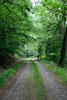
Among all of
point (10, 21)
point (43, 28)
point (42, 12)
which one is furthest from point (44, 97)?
point (43, 28)

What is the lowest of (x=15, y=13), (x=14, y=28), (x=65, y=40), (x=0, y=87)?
(x=0, y=87)

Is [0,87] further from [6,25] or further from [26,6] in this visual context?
[26,6]

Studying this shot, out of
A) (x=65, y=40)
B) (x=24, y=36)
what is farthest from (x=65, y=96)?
(x=65, y=40)

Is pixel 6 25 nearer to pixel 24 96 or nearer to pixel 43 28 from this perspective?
pixel 24 96

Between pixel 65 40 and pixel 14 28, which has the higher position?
pixel 14 28

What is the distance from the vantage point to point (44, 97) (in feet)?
11.4

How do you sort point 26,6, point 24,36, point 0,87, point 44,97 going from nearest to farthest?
point 44,97 < point 0,87 < point 26,6 < point 24,36

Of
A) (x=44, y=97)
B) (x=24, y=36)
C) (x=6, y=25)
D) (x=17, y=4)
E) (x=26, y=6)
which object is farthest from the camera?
(x=24, y=36)

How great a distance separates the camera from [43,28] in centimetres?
1900

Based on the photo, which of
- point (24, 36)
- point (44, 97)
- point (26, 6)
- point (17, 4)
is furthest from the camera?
point (24, 36)

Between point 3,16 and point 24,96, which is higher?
point 3,16

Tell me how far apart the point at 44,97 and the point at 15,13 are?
6487mm

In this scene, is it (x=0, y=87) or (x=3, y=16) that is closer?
(x=0, y=87)

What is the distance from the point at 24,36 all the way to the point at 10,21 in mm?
1797
